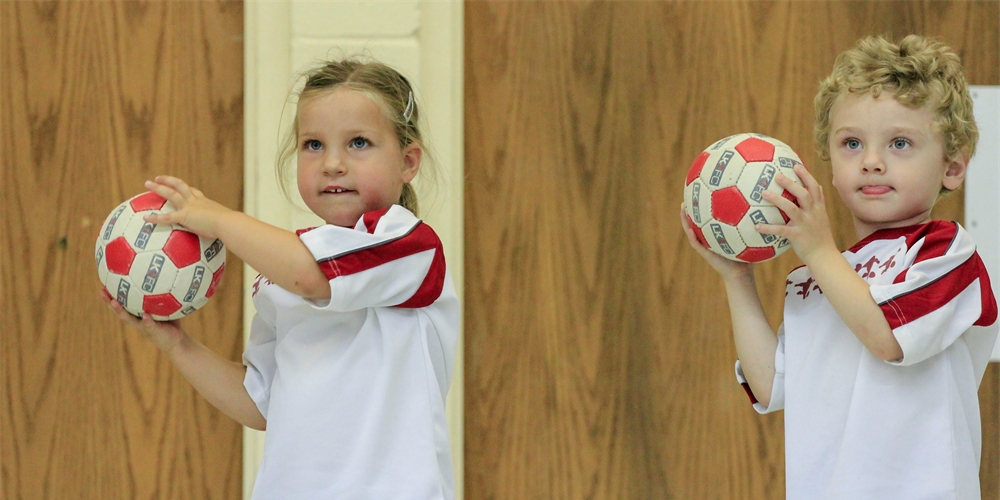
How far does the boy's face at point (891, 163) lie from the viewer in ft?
6.09

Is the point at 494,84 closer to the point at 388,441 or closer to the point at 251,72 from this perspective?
the point at 251,72

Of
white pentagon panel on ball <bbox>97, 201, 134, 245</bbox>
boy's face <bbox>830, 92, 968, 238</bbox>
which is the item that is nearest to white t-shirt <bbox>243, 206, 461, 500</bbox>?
white pentagon panel on ball <bbox>97, 201, 134, 245</bbox>

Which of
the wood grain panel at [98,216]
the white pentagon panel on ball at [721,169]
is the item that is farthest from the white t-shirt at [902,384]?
the wood grain panel at [98,216]

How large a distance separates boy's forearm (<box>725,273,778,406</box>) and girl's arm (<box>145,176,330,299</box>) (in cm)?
90

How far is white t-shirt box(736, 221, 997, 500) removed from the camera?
5.75 feet

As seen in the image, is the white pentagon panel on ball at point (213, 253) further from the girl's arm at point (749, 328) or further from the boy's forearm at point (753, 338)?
the boy's forearm at point (753, 338)

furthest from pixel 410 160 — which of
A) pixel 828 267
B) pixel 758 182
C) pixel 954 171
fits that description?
pixel 954 171

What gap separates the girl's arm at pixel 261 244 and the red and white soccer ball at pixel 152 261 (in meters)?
0.03

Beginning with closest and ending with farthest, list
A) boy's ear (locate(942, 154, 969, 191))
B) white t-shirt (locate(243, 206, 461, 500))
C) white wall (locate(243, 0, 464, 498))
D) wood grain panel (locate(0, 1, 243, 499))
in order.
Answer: white t-shirt (locate(243, 206, 461, 500))
boy's ear (locate(942, 154, 969, 191))
white wall (locate(243, 0, 464, 498))
wood grain panel (locate(0, 1, 243, 499))

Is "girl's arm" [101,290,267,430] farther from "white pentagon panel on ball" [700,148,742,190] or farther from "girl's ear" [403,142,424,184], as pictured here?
"white pentagon panel on ball" [700,148,742,190]

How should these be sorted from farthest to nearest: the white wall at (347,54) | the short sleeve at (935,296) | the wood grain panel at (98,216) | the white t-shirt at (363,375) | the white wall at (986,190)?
1. the white wall at (986,190)
2. the wood grain panel at (98,216)
3. the white wall at (347,54)
4. the white t-shirt at (363,375)
5. the short sleeve at (935,296)

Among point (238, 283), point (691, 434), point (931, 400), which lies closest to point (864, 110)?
point (931, 400)

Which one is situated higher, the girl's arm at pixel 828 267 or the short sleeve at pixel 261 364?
the girl's arm at pixel 828 267

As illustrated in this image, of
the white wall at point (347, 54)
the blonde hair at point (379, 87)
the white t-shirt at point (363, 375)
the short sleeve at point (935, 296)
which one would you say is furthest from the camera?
the white wall at point (347, 54)
